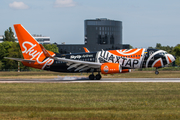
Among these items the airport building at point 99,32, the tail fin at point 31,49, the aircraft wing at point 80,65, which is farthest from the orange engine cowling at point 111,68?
the airport building at point 99,32

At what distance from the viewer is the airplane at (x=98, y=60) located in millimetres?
40719

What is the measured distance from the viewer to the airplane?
40.7 meters

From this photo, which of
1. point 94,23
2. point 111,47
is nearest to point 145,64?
point 111,47

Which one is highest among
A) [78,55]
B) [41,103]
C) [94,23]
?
[94,23]

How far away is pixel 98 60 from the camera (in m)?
42.3

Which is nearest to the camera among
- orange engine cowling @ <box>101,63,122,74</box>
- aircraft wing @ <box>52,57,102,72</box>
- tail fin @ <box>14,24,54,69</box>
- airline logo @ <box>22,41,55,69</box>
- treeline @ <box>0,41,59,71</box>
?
orange engine cowling @ <box>101,63,122,74</box>

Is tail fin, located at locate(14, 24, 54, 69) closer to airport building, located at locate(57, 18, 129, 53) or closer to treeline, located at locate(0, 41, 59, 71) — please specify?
treeline, located at locate(0, 41, 59, 71)

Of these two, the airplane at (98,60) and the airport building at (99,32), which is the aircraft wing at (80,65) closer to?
the airplane at (98,60)

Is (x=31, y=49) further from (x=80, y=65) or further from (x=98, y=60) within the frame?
(x=98, y=60)

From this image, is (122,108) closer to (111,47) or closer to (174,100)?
(174,100)

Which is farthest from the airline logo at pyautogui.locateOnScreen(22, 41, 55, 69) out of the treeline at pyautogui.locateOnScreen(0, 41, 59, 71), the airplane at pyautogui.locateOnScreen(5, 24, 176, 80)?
the treeline at pyautogui.locateOnScreen(0, 41, 59, 71)

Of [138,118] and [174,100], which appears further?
[174,100]

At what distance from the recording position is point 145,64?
40969 mm

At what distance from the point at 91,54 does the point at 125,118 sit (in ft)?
97.6
